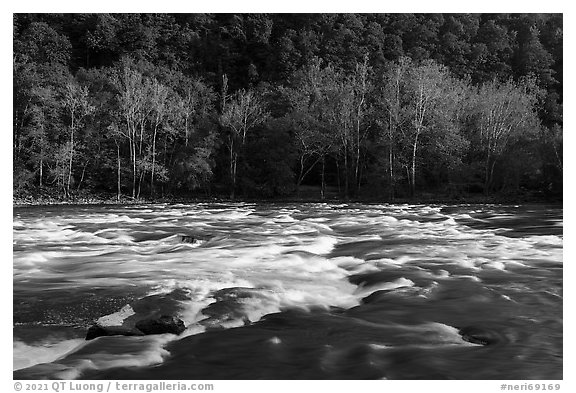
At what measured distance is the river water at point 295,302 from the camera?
4070 millimetres

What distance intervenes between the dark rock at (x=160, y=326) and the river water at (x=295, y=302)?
0.08 meters

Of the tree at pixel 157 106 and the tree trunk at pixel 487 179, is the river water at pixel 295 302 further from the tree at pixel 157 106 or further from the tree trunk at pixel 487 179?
the tree at pixel 157 106

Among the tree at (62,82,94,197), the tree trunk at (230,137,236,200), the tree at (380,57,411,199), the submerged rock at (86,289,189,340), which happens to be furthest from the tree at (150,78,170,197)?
the submerged rock at (86,289,189,340)

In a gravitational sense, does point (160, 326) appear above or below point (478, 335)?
above

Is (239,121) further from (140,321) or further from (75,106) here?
(140,321)

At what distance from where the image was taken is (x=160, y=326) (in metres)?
4.59

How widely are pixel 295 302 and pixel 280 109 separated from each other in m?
20.2

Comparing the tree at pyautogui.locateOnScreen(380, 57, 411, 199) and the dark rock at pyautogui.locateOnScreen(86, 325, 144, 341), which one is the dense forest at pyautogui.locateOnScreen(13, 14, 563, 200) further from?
the dark rock at pyautogui.locateOnScreen(86, 325, 144, 341)

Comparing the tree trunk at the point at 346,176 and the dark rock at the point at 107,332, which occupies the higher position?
the tree trunk at the point at 346,176

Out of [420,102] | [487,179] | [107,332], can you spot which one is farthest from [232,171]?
[107,332]

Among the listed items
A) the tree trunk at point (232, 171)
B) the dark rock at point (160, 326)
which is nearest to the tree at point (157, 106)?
the tree trunk at point (232, 171)

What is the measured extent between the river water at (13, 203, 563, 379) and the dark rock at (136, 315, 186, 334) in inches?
3.0

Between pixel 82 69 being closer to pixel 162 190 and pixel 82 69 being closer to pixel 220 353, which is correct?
pixel 162 190

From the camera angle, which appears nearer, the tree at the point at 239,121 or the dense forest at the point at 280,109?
the dense forest at the point at 280,109
